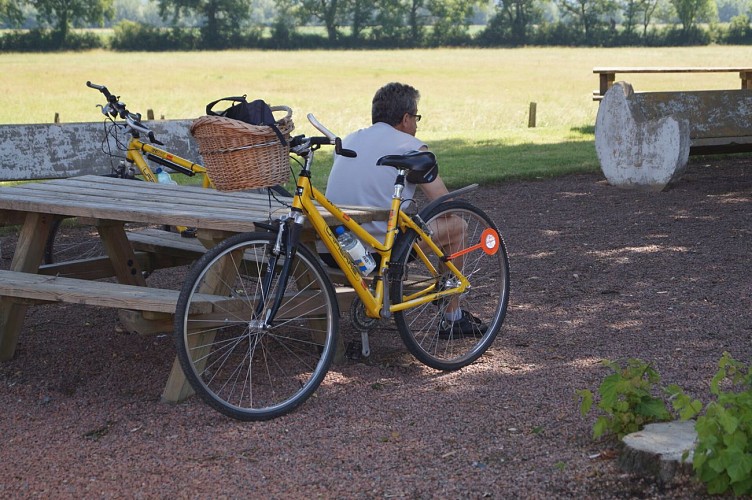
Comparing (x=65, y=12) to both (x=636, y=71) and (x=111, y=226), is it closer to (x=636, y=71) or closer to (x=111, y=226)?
(x=636, y=71)

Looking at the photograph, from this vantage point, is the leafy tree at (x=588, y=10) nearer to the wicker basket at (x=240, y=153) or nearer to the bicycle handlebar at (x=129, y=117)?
the bicycle handlebar at (x=129, y=117)

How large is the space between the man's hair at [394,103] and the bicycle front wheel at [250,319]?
969 mm

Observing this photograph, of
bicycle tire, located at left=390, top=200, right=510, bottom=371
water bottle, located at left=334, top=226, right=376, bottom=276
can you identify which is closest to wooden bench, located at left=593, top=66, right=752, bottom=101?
bicycle tire, located at left=390, top=200, right=510, bottom=371

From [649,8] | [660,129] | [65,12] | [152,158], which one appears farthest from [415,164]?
[649,8]

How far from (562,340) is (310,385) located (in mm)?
1610

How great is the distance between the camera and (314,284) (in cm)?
450

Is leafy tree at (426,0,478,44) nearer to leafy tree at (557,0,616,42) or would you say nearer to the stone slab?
leafy tree at (557,0,616,42)

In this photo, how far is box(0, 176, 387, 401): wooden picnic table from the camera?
4340 mm

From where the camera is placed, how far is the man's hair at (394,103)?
518 centimetres

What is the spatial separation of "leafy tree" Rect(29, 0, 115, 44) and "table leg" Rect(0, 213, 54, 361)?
66811 mm

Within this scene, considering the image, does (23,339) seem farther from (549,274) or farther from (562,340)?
(549,274)

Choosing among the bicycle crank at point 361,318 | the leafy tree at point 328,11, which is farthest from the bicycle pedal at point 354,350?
the leafy tree at point 328,11

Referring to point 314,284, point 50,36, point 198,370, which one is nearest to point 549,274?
point 314,284

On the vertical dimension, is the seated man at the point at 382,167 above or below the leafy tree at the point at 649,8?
below
